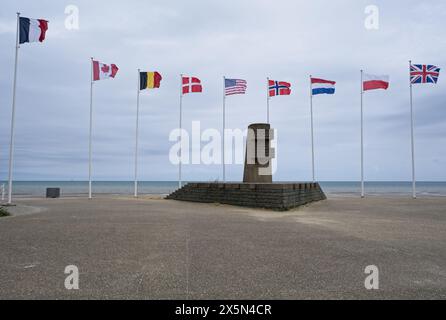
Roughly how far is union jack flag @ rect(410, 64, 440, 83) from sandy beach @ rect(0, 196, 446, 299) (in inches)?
715

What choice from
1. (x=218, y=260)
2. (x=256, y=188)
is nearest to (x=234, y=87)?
(x=256, y=188)

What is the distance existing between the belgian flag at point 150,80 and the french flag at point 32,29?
7995mm

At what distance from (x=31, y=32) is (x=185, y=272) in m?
18.7

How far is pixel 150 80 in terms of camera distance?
25.2 meters

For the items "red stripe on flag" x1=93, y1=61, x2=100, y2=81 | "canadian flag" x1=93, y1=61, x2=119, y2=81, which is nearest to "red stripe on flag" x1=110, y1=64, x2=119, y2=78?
"canadian flag" x1=93, y1=61, x2=119, y2=81

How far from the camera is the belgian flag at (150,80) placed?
25250mm

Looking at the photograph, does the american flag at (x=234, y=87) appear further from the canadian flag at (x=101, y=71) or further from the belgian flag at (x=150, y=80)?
the canadian flag at (x=101, y=71)

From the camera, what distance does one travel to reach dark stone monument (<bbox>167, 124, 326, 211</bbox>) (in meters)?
17.3

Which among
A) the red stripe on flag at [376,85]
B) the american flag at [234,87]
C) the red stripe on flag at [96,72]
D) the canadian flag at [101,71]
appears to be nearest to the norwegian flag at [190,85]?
the american flag at [234,87]

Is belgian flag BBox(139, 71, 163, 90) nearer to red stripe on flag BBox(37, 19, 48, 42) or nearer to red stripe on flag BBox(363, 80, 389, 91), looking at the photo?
red stripe on flag BBox(37, 19, 48, 42)
